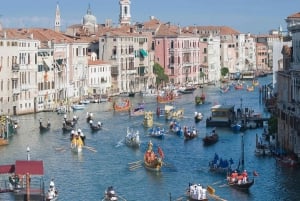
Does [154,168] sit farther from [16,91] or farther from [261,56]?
[261,56]

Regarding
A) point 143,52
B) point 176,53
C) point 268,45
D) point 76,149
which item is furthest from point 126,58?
point 268,45

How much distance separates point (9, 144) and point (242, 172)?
295 inches

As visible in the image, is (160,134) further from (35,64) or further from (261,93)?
(261,93)

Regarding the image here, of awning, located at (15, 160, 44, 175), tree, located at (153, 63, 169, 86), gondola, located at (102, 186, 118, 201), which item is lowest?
gondola, located at (102, 186, 118, 201)

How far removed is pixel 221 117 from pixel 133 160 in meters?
7.75

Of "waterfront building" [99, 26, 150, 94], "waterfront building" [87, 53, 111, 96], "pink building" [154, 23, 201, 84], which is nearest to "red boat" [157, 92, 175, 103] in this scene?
"waterfront building" [87, 53, 111, 96]

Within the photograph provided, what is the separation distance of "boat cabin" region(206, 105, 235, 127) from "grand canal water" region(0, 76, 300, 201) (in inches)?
24.1

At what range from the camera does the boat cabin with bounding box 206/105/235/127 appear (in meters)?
26.7

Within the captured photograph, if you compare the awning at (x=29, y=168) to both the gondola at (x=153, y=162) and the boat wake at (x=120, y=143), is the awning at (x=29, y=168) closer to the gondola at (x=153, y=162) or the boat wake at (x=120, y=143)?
the gondola at (x=153, y=162)

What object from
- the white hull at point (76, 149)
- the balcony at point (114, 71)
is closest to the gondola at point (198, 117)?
the white hull at point (76, 149)

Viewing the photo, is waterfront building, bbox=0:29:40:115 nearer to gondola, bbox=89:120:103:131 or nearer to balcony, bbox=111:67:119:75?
gondola, bbox=89:120:103:131

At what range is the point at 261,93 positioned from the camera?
1484 inches

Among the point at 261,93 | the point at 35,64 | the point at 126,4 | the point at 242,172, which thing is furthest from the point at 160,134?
the point at 126,4

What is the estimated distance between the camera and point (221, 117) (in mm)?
26906
